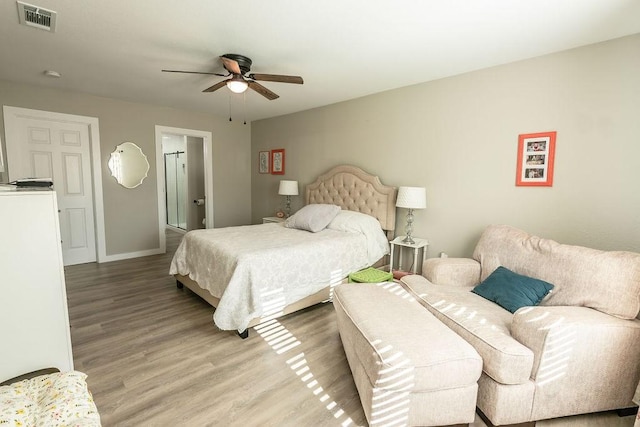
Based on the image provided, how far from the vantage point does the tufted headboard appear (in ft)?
11.6

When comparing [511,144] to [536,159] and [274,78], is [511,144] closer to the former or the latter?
[536,159]

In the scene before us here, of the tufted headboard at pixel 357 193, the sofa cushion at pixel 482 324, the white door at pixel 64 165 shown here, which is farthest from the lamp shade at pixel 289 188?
the white door at pixel 64 165

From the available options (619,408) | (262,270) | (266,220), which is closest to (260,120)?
(266,220)

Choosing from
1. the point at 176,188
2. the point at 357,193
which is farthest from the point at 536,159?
the point at 176,188

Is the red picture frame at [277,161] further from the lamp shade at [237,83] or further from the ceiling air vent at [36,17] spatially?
the ceiling air vent at [36,17]

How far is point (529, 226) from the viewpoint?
265 cm

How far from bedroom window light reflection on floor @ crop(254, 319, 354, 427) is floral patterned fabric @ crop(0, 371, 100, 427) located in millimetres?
1155

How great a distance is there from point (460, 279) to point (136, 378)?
8.12ft

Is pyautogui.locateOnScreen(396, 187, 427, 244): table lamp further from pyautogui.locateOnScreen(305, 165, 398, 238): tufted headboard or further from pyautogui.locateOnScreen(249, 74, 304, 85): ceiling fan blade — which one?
pyautogui.locateOnScreen(249, 74, 304, 85): ceiling fan blade

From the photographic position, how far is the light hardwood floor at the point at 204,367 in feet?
5.35

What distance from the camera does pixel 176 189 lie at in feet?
23.1

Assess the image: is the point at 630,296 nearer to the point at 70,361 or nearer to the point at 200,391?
the point at 200,391

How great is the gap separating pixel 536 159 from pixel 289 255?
2.35 m

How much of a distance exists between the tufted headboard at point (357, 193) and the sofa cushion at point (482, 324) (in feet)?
4.11
